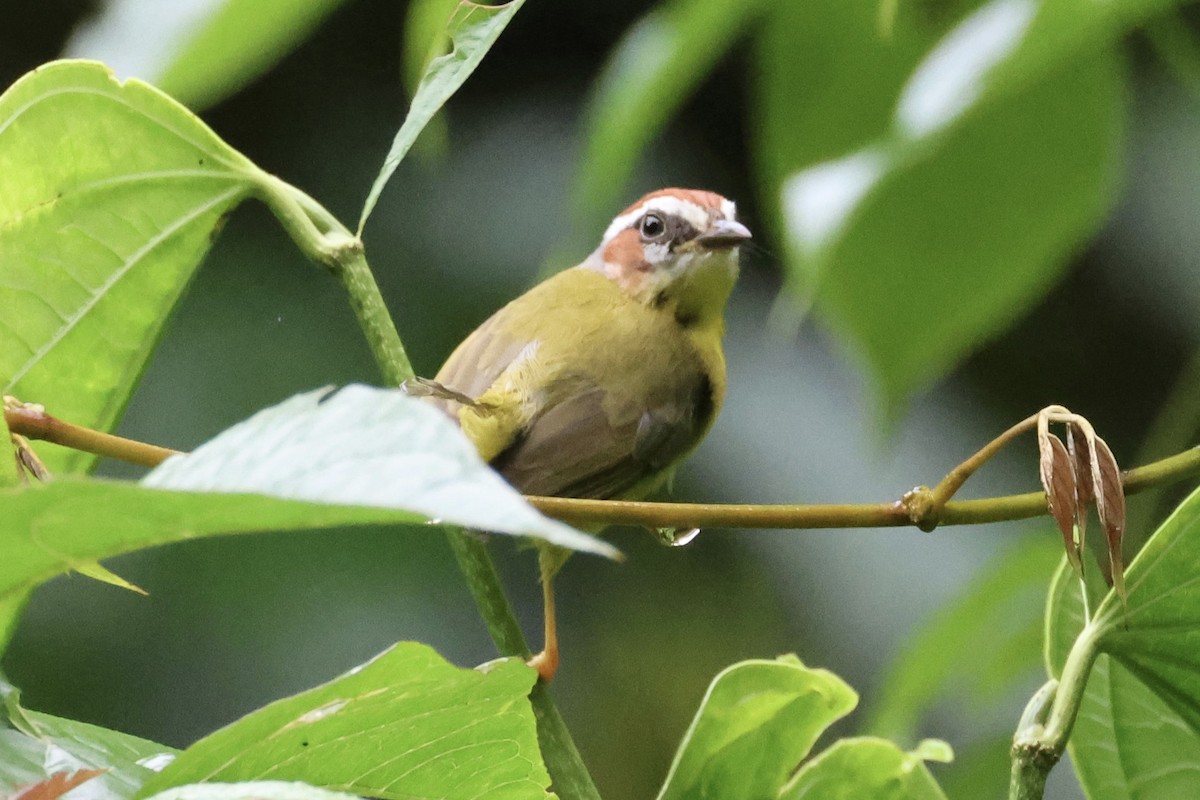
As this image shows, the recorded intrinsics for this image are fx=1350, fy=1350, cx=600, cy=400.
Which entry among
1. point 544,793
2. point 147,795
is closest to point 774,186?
point 544,793

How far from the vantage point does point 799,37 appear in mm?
1158

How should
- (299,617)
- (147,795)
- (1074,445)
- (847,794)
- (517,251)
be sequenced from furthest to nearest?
(517,251), (299,617), (847,794), (1074,445), (147,795)

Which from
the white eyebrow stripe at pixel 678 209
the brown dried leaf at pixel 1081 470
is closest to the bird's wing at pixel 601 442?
the white eyebrow stripe at pixel 678 209

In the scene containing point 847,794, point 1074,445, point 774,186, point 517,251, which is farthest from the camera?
point 517,251

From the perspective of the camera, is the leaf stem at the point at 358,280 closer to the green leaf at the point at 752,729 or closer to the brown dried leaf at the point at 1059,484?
the green leaf at the point at 752,729

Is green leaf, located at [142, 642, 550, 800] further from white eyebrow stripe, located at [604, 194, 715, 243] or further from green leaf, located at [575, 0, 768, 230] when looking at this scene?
white eyebrow stripe, located at [604, 194, 715, 243]

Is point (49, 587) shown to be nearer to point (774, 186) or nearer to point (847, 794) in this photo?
point (774, 186)

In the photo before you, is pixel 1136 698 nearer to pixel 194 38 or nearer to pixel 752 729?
pixel 752 729

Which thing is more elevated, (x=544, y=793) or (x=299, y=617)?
(x=544, y=793)

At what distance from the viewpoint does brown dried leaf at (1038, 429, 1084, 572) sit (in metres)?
0.70

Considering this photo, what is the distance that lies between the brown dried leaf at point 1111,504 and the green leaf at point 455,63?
0.41m

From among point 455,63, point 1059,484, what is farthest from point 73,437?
point 1059,484

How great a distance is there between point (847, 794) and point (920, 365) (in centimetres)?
35

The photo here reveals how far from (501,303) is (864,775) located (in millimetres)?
1908
